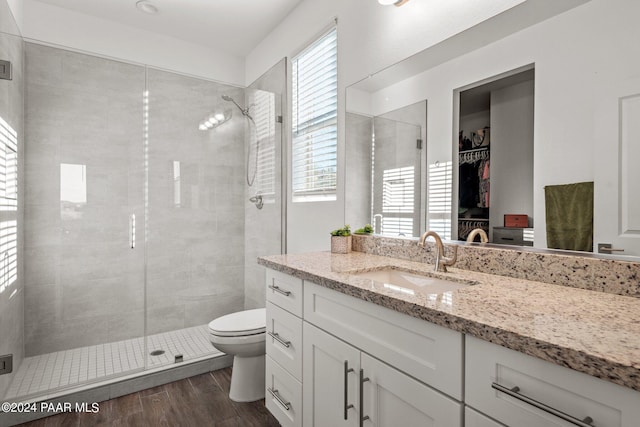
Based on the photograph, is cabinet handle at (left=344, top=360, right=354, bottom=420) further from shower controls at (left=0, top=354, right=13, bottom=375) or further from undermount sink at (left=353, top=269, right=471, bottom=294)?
shower controls at (left=0, top=354, right=13, bottom=375)

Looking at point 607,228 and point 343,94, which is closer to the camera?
point 607,228

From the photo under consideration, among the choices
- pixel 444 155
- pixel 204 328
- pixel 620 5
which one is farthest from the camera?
pixel 204 328

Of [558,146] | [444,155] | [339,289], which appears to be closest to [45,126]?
[339,289]

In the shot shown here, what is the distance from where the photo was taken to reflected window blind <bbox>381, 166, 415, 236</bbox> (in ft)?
5.71

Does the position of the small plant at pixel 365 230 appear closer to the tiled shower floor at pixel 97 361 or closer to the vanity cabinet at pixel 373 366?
the vanity cabinet at pixel 373 366

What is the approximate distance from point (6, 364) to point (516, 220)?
2692 mm

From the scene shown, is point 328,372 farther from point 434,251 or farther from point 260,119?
point 260,119

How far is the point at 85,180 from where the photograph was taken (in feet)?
8.04

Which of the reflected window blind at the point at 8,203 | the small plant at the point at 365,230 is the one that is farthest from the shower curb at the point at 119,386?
the small plant at the point at 365,230

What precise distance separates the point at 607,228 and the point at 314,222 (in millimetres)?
1655

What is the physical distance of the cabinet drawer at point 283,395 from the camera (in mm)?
1496

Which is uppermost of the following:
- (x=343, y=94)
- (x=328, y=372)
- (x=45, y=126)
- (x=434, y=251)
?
(x=343, y=94)

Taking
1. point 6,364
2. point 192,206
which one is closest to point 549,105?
point 192,206

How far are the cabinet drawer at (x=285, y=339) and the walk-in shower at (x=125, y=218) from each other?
1090 mm
